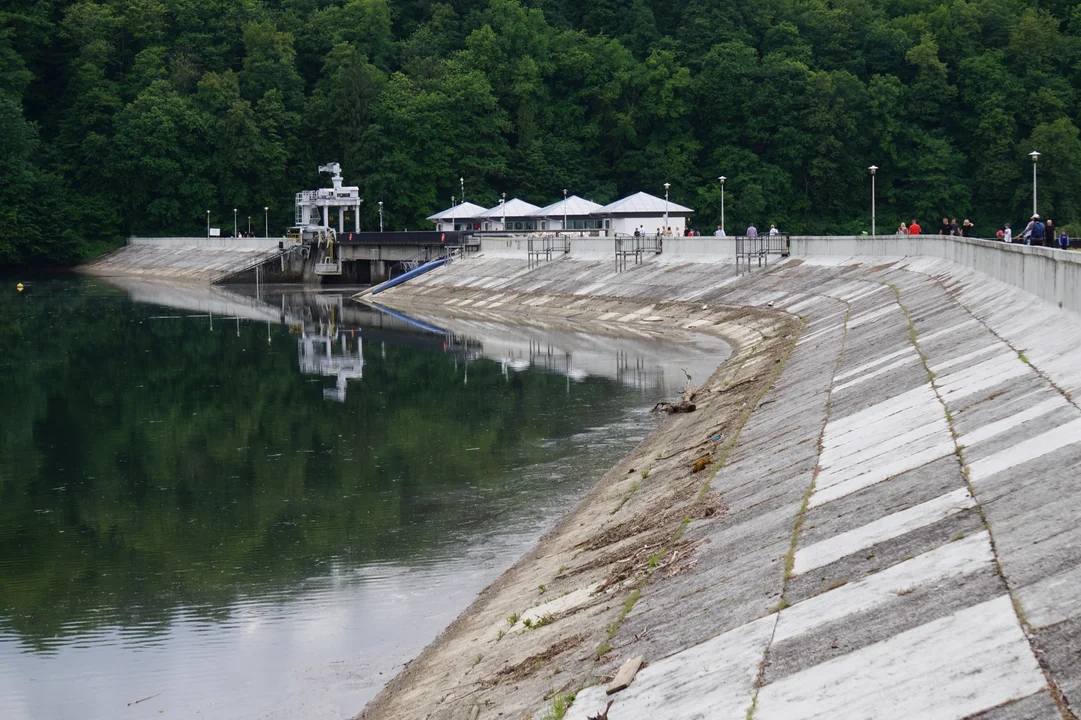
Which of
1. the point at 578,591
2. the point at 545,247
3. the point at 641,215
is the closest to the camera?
the point at 578,591

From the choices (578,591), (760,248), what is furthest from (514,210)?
(578,591)

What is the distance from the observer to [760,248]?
6712 cm

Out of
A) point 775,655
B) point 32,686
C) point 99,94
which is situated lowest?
point 32,686

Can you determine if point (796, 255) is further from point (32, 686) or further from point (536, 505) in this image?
point (32, 686)

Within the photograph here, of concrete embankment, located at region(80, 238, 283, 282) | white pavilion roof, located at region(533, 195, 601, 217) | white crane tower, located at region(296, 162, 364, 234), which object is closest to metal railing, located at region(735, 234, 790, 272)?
white pavilion roof, located at region(533, 195, 601, 217)

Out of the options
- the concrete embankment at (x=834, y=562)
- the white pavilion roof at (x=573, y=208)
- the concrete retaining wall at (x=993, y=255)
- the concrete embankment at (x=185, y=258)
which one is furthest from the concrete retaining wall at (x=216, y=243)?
the concrete embankment at (x=834, y=562)

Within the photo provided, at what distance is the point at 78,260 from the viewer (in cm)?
13288

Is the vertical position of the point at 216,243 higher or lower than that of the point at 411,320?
higher

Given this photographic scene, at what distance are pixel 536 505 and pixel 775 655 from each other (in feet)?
43.2

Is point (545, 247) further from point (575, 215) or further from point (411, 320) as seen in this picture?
point (575, 215)

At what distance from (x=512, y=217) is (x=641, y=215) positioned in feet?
53.3

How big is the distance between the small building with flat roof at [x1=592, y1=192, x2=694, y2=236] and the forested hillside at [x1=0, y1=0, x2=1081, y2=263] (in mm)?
23151

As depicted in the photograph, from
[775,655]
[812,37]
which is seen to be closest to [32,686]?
[775,655]

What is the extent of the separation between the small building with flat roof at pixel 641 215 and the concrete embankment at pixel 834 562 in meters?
63.8
